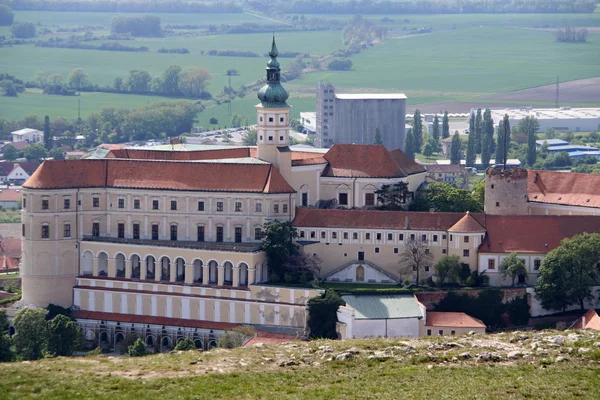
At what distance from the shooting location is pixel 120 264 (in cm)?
9919

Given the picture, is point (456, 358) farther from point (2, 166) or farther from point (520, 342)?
point (2, 166)

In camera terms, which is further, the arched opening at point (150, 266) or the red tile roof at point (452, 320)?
the arched opening at point (150, 266)

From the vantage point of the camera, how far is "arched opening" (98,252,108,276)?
325ft

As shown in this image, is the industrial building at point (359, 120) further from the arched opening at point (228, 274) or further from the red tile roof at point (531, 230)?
the red tile roof at point (531, 230)

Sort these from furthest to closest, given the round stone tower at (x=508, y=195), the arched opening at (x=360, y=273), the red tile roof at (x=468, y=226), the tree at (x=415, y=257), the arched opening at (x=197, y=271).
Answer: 1. the round stone tower at (x=508, y=195)
2. the arched opening at (x=197, y=271)
3. the arched opening at (x=360, y=273)
4. the tree at (x=415, y=257)
5. the red tile roof at (x=468, y=226)

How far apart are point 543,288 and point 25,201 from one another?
33.1 meters

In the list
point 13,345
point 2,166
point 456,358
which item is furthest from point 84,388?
point 2,166

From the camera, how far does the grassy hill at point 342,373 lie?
5012cm

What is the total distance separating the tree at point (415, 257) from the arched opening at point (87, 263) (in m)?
19.8

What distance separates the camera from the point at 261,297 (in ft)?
301

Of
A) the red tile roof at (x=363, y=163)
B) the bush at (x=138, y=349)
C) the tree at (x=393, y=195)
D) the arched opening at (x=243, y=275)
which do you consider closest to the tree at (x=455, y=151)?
the red tile roof at (x=363, y=163)

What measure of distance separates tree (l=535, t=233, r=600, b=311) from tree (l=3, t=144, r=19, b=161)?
381 ft

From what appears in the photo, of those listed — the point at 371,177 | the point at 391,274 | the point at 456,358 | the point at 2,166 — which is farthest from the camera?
the point at 2,166

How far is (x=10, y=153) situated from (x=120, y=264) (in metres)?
99.2
